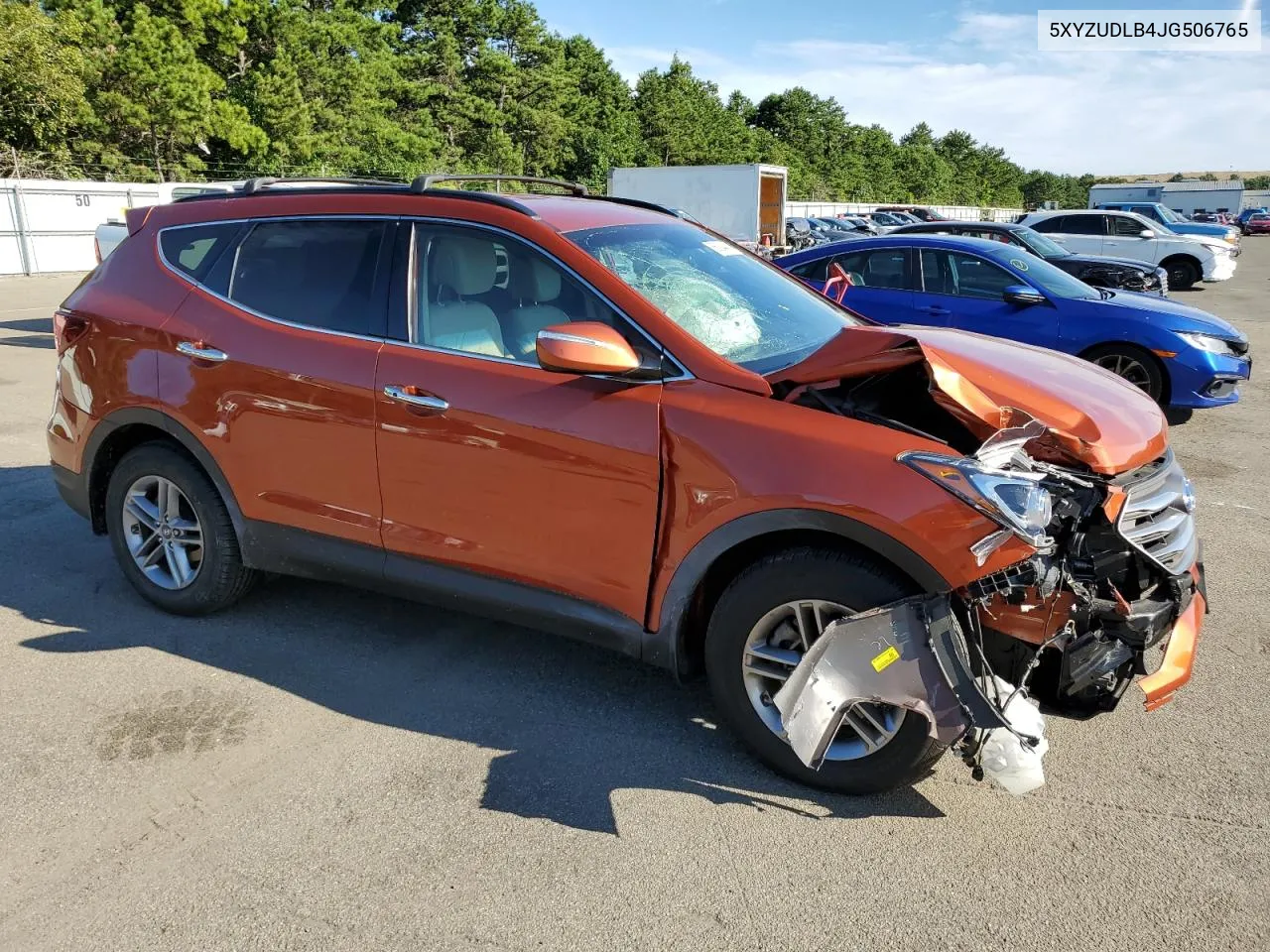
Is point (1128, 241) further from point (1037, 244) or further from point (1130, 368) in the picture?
point (1130, 368)

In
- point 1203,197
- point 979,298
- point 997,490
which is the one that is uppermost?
point 1203,197

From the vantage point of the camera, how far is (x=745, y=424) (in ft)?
9.80

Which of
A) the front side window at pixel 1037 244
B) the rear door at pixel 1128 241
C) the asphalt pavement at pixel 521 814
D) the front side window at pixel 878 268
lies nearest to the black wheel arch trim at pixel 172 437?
the asphalt pavement at pixel 521 814

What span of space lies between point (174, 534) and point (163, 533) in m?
0.06

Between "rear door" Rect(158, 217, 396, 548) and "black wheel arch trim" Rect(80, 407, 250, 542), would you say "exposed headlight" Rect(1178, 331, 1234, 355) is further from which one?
"black wheel arch trim" Rect(80, 407, 250, 542)

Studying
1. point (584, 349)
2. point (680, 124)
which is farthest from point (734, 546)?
point (680, 124)

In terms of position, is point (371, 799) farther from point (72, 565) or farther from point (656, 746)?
point (72, 565)

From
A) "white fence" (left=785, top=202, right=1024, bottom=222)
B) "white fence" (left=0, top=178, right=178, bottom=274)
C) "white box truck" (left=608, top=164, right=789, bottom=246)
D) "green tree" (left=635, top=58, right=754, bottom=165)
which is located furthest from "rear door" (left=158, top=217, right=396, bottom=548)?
"green tree" (left=635, top=58, right=754, bottom=165)

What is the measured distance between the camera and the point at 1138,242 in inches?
839

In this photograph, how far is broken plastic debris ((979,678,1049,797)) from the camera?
8.64 ft

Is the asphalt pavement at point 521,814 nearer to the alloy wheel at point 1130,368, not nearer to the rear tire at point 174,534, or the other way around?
the rear tire at point 174,534

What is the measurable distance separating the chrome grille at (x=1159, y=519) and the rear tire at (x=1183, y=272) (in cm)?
2181

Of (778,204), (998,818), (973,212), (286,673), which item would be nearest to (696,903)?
(998,818)

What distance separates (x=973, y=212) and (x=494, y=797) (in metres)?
72.3
